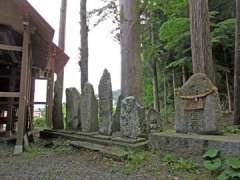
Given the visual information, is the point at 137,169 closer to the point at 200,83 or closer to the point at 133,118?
the point at 133,118

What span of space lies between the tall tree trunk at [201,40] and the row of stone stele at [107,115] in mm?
1822

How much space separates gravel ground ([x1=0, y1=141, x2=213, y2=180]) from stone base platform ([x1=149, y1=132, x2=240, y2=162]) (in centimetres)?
49

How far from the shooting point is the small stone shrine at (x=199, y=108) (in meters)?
4.52

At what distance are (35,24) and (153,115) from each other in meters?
4.05

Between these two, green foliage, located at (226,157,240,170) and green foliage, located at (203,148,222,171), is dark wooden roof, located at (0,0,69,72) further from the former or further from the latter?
green foliage, located at (226,157,240,170)

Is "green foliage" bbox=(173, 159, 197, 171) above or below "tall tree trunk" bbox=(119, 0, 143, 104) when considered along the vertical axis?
below

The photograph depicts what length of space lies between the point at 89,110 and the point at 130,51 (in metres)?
2.25

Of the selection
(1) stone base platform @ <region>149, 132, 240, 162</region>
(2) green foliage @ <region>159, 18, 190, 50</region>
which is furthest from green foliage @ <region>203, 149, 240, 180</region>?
(2) green foliage @ <region>159, 18, 190, 50</region>

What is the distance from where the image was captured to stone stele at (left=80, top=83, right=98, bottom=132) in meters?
6.22

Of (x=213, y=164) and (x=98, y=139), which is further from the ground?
(x=98, y=139)

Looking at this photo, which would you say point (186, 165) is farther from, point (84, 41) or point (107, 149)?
point (84, 41)

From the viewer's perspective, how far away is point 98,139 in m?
5.62

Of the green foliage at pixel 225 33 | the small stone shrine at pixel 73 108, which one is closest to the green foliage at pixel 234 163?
the small stone shrine at pixel 73 108

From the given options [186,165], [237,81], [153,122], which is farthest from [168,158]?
[237,81]
